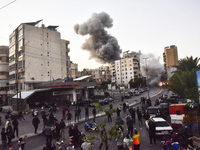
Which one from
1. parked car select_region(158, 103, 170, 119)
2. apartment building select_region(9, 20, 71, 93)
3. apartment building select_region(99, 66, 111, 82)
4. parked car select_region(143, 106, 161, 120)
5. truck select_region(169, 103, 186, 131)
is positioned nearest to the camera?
truck select_region(169, 103, 186, 131)

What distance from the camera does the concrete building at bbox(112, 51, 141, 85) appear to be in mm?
90625

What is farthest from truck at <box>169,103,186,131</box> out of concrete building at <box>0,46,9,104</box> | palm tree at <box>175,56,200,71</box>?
concrete building at <box>0,46,9,104</box>

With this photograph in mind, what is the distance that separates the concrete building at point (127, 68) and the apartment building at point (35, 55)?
49302 millimetres

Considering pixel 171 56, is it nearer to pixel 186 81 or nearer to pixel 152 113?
pixel 186 81

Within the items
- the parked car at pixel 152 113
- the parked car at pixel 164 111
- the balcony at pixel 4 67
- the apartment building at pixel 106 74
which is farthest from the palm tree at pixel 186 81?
the apartment building at pixel 106 74

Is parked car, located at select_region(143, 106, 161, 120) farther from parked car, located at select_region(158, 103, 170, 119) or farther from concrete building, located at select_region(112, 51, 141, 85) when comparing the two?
concrete building, located at select_region(112, 51, 141, 85)

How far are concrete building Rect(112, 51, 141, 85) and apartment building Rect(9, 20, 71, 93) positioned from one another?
4930 centimetres

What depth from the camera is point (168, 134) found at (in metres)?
10.1

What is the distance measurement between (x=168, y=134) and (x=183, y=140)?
75.9 inches

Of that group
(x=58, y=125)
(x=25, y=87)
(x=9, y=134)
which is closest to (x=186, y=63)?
(x=58, y=125)

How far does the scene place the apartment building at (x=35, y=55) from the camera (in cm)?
3959

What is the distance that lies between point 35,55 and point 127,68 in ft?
204

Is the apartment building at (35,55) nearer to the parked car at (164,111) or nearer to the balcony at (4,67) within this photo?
the balcony at (4,67)

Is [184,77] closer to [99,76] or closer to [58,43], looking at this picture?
[58,43]
